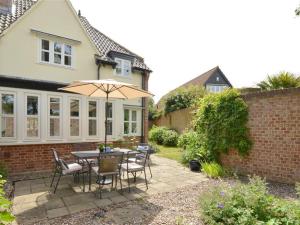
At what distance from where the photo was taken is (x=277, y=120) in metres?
6.96

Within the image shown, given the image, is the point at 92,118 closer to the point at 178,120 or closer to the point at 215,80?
the point at 178,120

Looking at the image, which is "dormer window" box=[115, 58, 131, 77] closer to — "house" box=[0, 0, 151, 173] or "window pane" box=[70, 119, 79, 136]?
"house" box=[0, 0, 151, 173]

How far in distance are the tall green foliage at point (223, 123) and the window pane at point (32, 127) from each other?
6518mm

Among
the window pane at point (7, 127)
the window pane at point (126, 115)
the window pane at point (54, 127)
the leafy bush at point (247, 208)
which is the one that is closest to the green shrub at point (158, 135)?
the window pane at point (126, 115)

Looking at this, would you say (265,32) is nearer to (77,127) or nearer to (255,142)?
(255,142)

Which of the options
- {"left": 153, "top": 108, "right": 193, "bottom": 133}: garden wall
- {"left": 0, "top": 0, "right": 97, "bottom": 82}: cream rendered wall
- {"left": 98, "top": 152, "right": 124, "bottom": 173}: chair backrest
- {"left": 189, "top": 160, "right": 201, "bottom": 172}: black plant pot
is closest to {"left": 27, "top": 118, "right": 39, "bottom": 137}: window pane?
{"left": 0, "top": 0, "right": 97, "bottom": 82}: cream rendered wall

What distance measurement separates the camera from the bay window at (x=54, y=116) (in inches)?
368

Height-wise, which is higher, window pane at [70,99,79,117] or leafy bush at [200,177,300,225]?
window pane at [70,99,79,117]

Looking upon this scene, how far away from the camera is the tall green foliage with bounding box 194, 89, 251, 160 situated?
304 inches

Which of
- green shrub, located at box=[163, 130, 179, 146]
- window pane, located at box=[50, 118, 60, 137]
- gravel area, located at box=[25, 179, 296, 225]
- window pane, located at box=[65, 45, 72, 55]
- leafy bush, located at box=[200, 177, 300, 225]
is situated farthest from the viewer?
green shrub, located at box=[163, 130, 179, 146]

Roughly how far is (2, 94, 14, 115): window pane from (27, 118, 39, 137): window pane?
71 cm

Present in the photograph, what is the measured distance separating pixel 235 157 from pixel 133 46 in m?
9.91

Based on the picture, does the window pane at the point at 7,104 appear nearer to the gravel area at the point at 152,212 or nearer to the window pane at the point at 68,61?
the window pane at the point at 68,61

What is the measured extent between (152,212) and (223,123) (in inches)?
178
